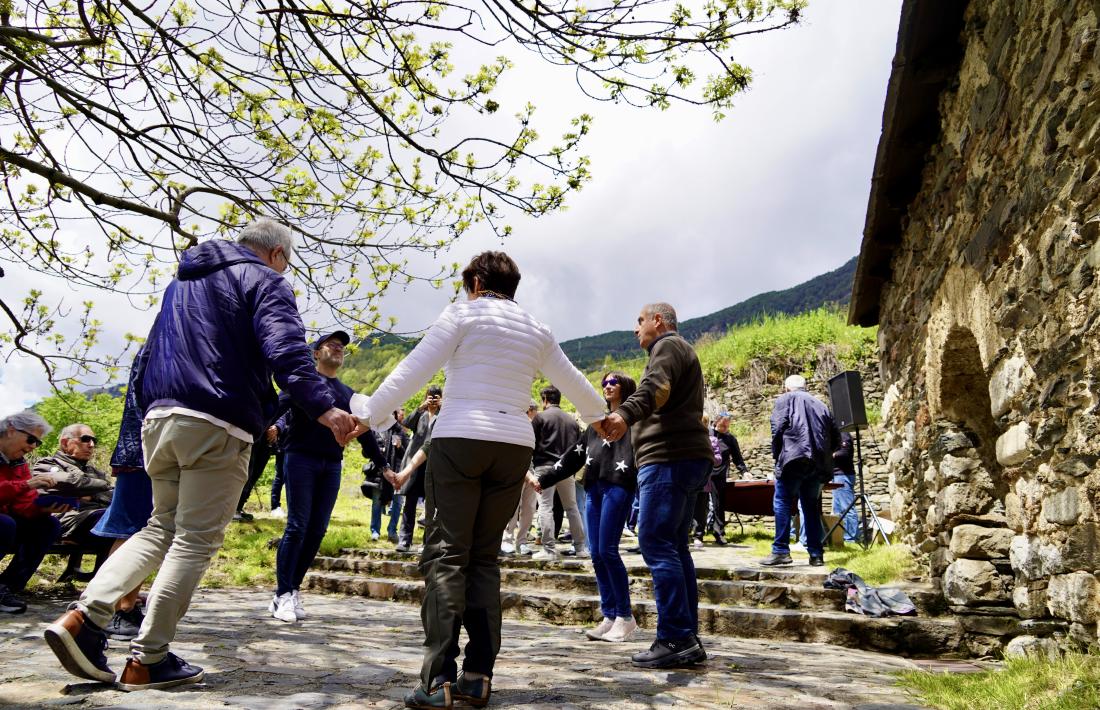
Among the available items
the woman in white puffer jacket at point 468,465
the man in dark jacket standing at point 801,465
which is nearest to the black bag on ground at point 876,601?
the man in dark jacket standing at point 801,465

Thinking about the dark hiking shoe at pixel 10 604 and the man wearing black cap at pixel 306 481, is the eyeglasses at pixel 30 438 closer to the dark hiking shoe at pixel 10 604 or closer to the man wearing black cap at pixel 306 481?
the dark hiking shoe at pixel 10 604

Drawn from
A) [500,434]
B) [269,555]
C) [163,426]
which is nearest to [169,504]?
[163,426]

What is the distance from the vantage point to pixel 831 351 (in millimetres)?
16938

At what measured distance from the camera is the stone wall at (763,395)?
52.4 ft

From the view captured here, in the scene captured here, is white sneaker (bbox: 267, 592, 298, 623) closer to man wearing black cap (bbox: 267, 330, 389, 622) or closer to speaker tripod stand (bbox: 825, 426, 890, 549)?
man wearing black cap (bbox: 267, 330, 389, 622)

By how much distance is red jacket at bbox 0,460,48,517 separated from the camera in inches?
198

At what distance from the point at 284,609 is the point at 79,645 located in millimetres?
2426

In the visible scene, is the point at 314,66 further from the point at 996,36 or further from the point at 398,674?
the point at 996,36

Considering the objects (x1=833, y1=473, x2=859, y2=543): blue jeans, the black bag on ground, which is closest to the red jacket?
the black bag on ground

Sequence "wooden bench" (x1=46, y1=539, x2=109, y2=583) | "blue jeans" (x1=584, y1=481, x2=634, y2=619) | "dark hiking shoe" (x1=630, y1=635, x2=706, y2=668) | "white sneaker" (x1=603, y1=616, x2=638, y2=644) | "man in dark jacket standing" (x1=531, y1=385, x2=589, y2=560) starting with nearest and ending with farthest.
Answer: "dark hiking shoe" (x1=630, y1=635, x2=706, y2=668)
"blue jeans" (x1=584, y1=481, x2=634, y2=619)
"white sneaker" (x1=603, y1=616, x2=638, y2=644)
"wooden bench" (x1=46, y1=539, x2=109, y2=583)
"man in dark jacket standing" (x1=531, y1=385, x2=589, y2=560)

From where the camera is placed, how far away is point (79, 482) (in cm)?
530

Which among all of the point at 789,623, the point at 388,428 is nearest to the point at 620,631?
the point at 789,623

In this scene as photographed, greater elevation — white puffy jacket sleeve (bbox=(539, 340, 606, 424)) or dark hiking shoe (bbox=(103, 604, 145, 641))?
white puffy jacket sleeve (bbox=(539, 340, 606, 424))

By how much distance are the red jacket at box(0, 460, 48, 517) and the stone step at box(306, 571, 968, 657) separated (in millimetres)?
3312
